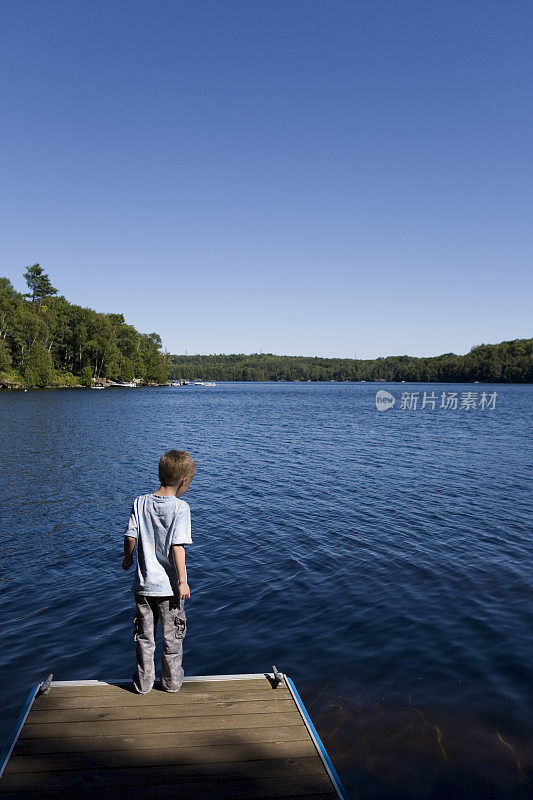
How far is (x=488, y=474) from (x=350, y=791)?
22369 millimetres

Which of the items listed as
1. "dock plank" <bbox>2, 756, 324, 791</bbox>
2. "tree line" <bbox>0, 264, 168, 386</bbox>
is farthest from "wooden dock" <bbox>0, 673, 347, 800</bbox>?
"tree line" <bbox>0, 264, 168, 386</bbox>

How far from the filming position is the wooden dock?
168 inches

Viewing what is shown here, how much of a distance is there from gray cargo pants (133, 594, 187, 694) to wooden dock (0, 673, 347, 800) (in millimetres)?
164

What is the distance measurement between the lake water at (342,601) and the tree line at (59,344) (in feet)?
287

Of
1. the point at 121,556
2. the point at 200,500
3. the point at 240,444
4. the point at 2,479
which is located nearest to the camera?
the point at 121,556

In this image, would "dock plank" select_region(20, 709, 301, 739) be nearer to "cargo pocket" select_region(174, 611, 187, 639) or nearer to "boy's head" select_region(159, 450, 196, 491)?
"cargo pocket" select_region(174, 611, 187, 639)

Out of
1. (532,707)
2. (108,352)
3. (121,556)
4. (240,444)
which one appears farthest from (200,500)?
(108,352)

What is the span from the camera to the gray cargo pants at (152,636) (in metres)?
5.67

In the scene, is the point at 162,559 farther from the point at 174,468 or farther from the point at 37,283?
the point at 37,283

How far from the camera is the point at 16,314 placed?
105125 mm

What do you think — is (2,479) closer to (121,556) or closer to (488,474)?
(121,556)

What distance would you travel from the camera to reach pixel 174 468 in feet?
18.4

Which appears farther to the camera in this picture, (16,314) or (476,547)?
(16,314)

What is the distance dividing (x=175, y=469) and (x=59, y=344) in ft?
414
